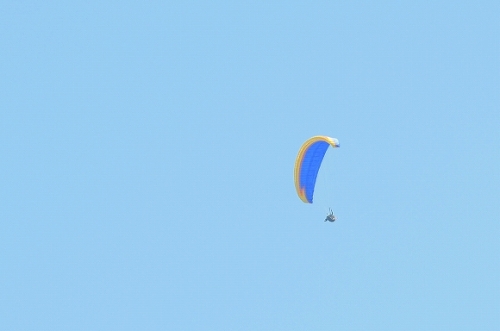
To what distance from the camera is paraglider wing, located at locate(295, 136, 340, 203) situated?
80.7 m

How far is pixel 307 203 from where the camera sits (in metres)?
82.6

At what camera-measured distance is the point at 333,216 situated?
83.2 meters

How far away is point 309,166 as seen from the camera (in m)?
82.0

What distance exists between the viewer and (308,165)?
269 ft

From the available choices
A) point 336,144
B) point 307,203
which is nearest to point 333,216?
point 307,203

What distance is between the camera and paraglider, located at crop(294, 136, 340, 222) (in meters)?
80.7

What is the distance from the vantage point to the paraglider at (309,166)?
80688 mm

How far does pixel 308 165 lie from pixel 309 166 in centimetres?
11

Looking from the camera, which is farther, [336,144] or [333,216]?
[333,216]

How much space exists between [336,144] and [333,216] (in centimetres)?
709

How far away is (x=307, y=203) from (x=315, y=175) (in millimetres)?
1891

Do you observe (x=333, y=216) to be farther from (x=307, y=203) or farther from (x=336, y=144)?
(x=336, y=144)

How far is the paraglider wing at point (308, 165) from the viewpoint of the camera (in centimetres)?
8069
